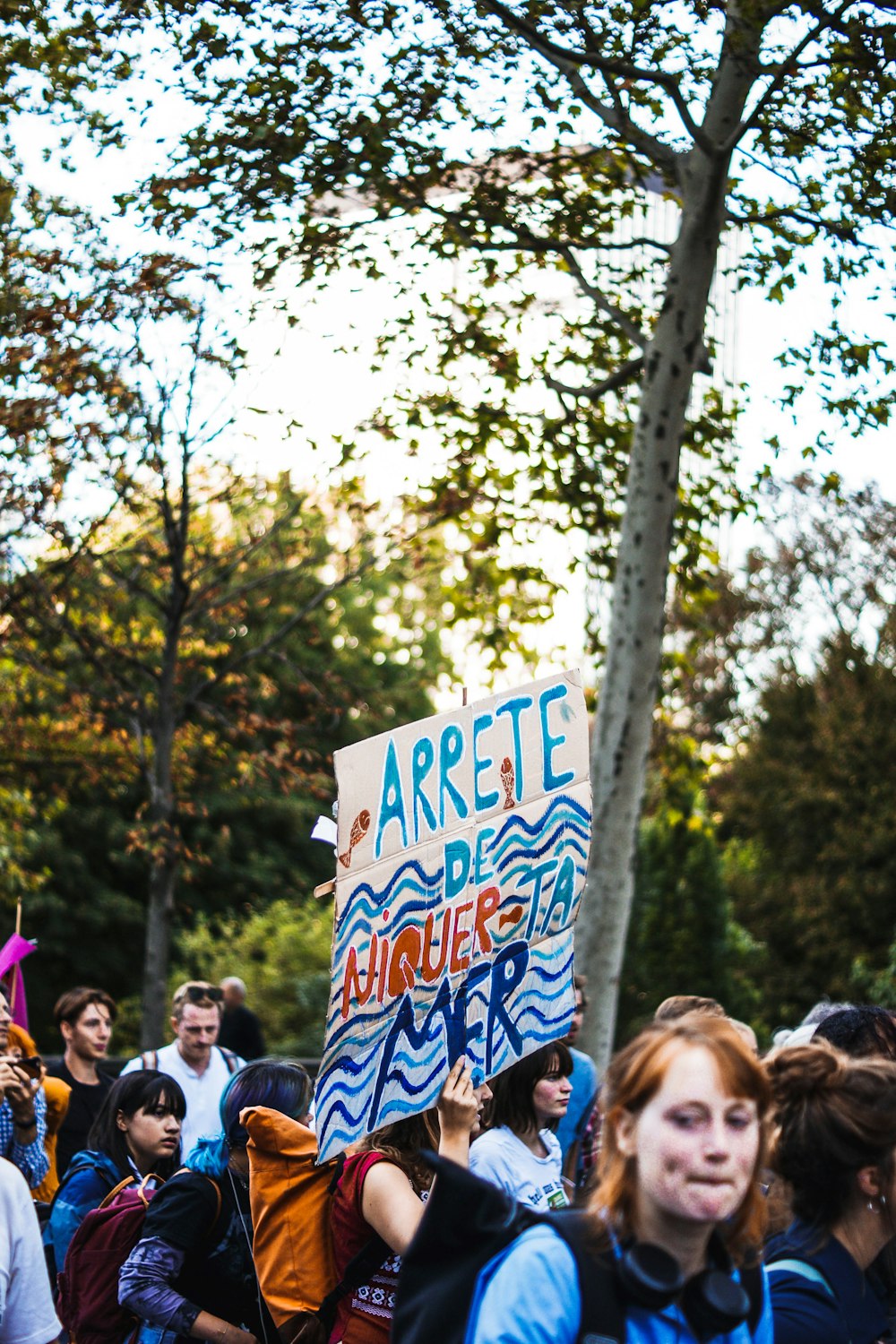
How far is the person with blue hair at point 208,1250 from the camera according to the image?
4137mm

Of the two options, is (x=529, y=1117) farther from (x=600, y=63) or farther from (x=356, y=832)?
(x=600, y=63)

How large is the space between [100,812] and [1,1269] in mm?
26507

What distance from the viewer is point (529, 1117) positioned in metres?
4.65

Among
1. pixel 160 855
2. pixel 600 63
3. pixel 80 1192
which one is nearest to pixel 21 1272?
pixel 80 1192

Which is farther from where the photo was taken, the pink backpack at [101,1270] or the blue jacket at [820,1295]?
the pink backpack at [101,1270]

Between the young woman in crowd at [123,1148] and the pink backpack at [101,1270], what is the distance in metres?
0.35

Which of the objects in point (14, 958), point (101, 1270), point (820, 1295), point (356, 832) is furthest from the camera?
point (14, 958)

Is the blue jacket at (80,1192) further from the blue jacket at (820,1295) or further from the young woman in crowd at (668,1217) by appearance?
the young woman in crowd at (668,1217)

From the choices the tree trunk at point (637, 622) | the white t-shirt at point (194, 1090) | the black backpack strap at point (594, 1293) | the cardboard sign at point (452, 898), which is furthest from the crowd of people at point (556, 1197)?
the tree trunk at point (637, 622)

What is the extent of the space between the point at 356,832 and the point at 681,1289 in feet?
5.67

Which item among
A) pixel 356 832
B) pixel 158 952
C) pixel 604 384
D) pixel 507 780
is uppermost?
pixel 604 384

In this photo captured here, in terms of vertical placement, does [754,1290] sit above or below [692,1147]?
below

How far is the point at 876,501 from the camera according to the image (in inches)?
1225

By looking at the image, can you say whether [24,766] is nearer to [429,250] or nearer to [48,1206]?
[429,250]
